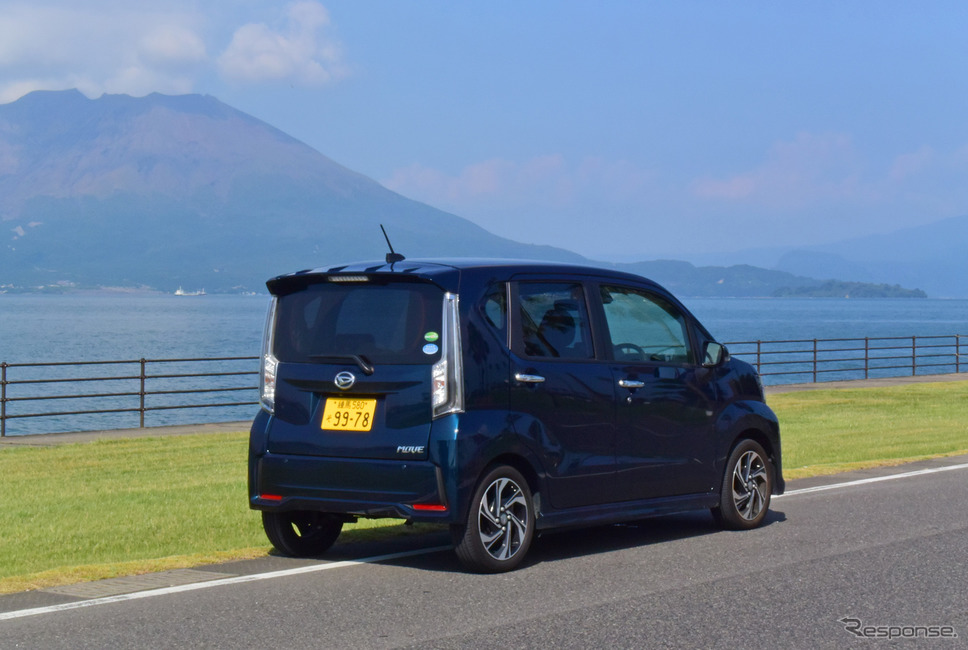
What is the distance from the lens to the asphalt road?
5844mm

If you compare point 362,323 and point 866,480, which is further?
point 866,480

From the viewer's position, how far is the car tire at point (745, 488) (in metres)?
9.20

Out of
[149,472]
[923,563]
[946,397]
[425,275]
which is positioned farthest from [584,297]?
[946,397]

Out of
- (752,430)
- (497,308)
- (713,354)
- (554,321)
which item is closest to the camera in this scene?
(497,308)

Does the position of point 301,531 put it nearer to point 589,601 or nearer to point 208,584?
point 208,584

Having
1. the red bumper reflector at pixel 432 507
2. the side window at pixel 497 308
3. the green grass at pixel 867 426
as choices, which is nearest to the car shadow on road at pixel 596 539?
the red bumper reflector at pixel 432 507

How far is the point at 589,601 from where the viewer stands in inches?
263

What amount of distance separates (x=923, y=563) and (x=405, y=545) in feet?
11.0

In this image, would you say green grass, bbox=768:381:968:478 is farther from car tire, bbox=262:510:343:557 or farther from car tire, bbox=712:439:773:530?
car tire, bbox=262:510:343:557

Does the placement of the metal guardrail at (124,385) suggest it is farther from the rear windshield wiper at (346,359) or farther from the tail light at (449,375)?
the tail light at (449,375)

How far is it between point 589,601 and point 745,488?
3033 millimetres

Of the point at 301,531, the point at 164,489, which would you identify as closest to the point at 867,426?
the point at 164,489

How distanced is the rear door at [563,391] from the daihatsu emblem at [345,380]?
96 cm

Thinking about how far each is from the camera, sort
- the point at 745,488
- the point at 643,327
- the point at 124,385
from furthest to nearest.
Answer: the point at 124,385 → the point at 745,488 → the point at 643,327
